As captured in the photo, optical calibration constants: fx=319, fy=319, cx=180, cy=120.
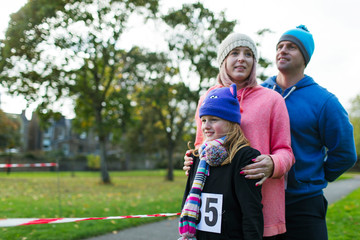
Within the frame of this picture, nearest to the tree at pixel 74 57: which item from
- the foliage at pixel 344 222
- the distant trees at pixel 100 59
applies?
the distant trees at pixel 100 59

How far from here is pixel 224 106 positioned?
195 cm

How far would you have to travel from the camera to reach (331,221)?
7215mm

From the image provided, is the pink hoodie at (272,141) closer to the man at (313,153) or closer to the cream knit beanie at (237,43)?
the man at (313,153)

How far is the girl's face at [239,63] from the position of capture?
86.7 inches

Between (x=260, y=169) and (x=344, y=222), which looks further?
(x=344, y=222)

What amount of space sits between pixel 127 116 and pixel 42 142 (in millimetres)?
43948

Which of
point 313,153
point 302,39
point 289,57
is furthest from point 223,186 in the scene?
point 302,39

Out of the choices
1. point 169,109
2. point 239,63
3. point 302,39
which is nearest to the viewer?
point 239,63

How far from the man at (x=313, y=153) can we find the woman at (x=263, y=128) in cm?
25

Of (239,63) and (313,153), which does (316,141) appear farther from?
(239,63)

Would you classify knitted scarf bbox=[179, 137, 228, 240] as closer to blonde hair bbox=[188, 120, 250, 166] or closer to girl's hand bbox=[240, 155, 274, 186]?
blonde hair bbox=[188, 120, 250, 166]

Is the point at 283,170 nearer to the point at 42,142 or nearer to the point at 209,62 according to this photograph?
the point at 209,62

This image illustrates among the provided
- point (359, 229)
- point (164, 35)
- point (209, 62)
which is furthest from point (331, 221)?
point (164, 35)

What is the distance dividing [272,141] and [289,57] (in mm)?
783
